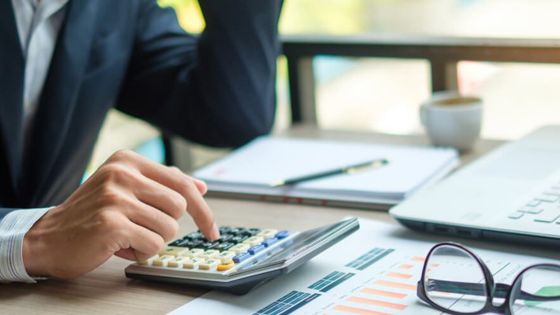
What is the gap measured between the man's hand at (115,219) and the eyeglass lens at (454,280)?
0.25 meters

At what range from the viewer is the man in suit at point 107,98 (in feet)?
2.91

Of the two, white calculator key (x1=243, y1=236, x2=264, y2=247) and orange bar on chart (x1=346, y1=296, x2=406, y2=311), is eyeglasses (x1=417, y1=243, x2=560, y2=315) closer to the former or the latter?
orange bar on chart (x1=346, y1=296, x2=406, y2=311)

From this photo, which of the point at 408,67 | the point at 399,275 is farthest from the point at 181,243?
the point at 408,67

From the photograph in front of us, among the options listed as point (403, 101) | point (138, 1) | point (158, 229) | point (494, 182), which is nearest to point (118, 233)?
point (158, 229)

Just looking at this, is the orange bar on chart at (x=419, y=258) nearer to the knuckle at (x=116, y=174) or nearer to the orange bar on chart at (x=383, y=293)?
the orange bar on chart at (x=383, y=293)

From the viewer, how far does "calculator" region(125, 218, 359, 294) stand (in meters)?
0.81

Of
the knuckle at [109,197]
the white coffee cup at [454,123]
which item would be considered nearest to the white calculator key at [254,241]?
the knuckle at [109,197]

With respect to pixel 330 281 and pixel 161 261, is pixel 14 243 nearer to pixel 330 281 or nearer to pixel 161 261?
pixel 161 261

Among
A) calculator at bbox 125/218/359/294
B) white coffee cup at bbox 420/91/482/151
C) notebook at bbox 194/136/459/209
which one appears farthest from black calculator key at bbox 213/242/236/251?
white coffee cup at bbox 420/91/482/151

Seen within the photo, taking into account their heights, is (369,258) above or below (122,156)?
below

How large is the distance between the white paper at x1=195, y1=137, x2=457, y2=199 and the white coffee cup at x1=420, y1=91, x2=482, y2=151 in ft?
0.13

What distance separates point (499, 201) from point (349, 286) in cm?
22

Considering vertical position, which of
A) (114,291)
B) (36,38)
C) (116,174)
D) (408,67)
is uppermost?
(36,38)

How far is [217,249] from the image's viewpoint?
885 millimetres
